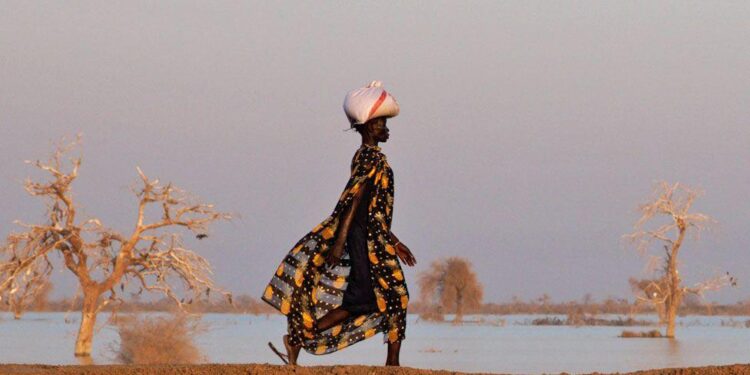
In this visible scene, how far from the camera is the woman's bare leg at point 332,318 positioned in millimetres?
9211

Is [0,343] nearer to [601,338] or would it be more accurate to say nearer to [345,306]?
[601,338]

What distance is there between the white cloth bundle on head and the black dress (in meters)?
0.51

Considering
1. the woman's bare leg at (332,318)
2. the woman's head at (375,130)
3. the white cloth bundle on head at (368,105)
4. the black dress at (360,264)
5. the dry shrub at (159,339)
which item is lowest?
the dry shrub at (159,339)

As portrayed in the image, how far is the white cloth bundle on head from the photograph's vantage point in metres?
9.16

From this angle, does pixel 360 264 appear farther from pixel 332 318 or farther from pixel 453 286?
pixel 453 286

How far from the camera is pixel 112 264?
23.7 metres

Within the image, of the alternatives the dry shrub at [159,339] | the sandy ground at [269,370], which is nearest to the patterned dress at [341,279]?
the sandy ground at [269,370]

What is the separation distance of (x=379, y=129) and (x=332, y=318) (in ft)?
4.72

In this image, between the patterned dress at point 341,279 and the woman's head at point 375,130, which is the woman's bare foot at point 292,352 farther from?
the woman's head at point 375,130

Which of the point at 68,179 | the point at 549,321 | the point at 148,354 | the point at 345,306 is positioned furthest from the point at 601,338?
the point at 345,306

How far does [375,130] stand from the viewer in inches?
364

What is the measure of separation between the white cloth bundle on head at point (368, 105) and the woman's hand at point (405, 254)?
0.96 meters

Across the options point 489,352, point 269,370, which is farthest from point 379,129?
point 489,352

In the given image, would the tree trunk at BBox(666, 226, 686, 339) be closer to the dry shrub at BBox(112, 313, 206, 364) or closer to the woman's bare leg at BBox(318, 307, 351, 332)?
the dry shrub at BBox(112, 313, 206, 364)
